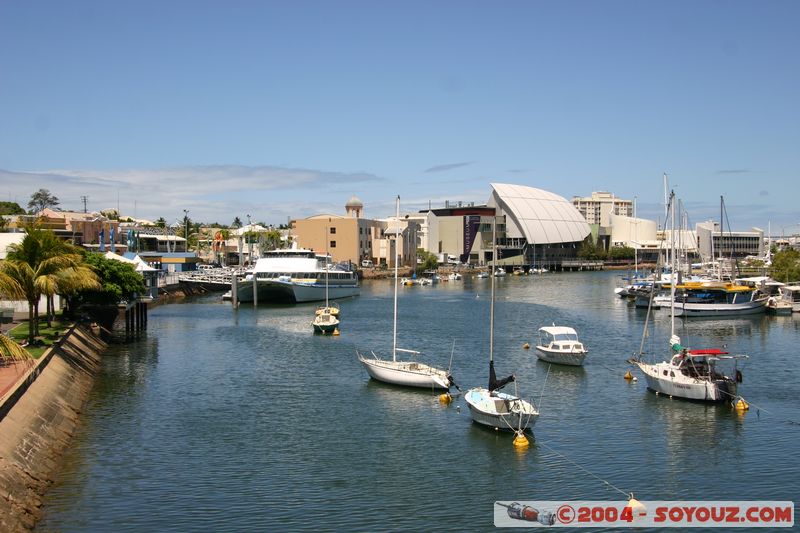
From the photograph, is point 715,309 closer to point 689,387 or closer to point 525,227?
point 689,387

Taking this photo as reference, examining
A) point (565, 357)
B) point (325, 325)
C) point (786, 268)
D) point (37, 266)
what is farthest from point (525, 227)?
point (37, 266)

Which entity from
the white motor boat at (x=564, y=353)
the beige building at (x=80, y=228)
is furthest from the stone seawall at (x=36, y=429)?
the beige building at (x=80, y=228)

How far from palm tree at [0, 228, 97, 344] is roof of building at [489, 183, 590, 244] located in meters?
145

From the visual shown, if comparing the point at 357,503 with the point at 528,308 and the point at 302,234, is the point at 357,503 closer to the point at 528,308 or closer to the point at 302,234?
the point at 528,308

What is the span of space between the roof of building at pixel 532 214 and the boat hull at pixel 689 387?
148854 mm

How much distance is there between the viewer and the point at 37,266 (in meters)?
43.3

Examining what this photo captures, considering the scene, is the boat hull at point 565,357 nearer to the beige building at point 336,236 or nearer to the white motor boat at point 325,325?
the white motor boat at point 325,325

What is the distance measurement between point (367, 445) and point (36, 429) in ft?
38.3

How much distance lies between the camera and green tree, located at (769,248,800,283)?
95.4m

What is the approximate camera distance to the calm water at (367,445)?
23406 mm

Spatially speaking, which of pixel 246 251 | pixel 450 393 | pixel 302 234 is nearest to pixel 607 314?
pixel 450 393

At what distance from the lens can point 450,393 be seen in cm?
3825

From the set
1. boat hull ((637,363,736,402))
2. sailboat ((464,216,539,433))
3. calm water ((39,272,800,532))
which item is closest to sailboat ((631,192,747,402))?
boat hull ((637,363,736,402))

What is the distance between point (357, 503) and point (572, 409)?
15243 millimetres
